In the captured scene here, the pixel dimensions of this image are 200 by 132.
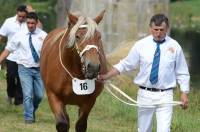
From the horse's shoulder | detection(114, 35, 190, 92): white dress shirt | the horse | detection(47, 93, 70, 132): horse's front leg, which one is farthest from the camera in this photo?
the horse's shoulder

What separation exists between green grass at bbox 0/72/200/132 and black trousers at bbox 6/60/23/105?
0.70 ft

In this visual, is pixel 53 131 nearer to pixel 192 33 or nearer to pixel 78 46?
pixel 78 46

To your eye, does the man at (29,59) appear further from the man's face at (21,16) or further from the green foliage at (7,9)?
the green foliage at (7,9)

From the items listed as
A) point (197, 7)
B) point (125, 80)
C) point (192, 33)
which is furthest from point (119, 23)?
point (197, 7)

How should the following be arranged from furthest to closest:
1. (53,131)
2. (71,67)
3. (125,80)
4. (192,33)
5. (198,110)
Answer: (192,33)
(125,80)
(198,110)
(53,131)
(71,67)

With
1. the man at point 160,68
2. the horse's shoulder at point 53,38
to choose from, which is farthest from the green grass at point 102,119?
the man at point 160,68

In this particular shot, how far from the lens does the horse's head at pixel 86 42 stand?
26.2ft

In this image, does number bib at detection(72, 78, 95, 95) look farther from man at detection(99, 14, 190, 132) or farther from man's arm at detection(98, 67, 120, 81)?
man at detection(99, 14, 190, 132)

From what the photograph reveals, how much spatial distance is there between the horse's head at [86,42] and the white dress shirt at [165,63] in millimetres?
505

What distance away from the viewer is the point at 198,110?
47.2 ft

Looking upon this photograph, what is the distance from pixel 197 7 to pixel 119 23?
51.7 metres

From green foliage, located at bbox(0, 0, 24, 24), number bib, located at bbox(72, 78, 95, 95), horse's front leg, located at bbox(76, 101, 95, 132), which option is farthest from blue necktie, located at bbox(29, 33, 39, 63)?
green foliage, located at bbox(0, 0, 24, 24)

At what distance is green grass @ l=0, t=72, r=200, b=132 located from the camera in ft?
37.4

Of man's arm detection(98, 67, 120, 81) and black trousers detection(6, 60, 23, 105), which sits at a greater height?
man's arm detection(98, 67, 120, 81)
